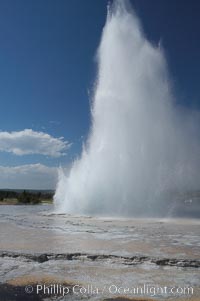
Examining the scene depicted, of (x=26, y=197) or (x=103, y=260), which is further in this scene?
(x=26, y=197)

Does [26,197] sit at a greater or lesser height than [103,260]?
greater

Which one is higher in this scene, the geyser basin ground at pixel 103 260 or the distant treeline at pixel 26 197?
the distant treeline at pixel 26 197

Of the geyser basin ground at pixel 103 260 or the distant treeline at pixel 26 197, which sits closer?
the geyser basin ground at pixel 103 260

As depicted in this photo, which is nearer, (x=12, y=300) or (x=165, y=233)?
(x=12, y=300)

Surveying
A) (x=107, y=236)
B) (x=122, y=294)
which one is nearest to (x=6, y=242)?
(x=107, y=236)

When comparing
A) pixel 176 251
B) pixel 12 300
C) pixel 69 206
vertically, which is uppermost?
pixel 69 206

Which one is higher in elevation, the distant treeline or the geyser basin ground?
the distant treeline

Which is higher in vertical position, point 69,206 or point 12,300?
point 69,206

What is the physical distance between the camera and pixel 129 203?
23.2 m

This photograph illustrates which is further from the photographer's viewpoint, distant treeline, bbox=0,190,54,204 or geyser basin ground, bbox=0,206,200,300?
distant treeline, bbox=0,190,54,204

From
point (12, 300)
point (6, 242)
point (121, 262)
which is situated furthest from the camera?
point (6, 242)

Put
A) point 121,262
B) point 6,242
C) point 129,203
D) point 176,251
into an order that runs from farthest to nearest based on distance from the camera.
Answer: point 129,203
point 6,242
point 176,251
point 121,262

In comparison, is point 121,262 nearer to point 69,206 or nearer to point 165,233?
point 165,233

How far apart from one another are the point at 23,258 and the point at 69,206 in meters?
16.7
